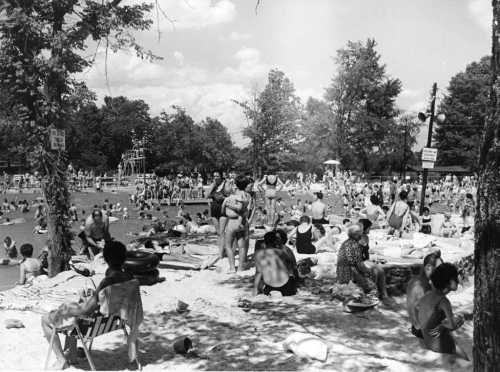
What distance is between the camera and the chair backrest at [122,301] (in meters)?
4.31

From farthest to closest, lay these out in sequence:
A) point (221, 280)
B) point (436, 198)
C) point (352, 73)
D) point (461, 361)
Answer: point (352, 73)
point (436, 198)
point (221, 280)
point (461, 361)

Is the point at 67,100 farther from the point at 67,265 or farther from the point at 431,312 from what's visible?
the point at 431,312

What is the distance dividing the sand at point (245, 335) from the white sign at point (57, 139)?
7.35 ft

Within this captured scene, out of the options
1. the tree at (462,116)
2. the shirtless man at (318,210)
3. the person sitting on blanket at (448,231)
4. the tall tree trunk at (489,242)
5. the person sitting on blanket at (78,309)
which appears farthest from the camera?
the tree at (462,116)

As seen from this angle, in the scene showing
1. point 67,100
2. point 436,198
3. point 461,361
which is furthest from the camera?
point 436,198

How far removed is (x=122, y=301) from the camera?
4.36m

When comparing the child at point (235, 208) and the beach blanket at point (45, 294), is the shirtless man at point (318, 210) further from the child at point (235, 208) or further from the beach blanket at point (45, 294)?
the beach blanket at point (45, 294)

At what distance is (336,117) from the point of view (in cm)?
5144

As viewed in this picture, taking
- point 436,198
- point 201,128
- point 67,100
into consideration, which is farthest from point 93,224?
point 201,128

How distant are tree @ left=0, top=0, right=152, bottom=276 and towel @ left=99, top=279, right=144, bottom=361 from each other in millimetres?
4538

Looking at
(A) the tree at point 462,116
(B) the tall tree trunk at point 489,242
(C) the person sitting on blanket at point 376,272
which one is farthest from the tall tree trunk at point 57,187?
(A) the tree at point 462,116

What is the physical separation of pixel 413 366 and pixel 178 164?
5050 cm

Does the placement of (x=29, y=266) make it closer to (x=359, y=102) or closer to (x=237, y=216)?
(x=237, y=216)

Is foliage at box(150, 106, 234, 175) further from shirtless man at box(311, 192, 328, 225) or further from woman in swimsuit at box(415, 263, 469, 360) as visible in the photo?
woman in swimsuit at box(415, 263, 469, 360)
